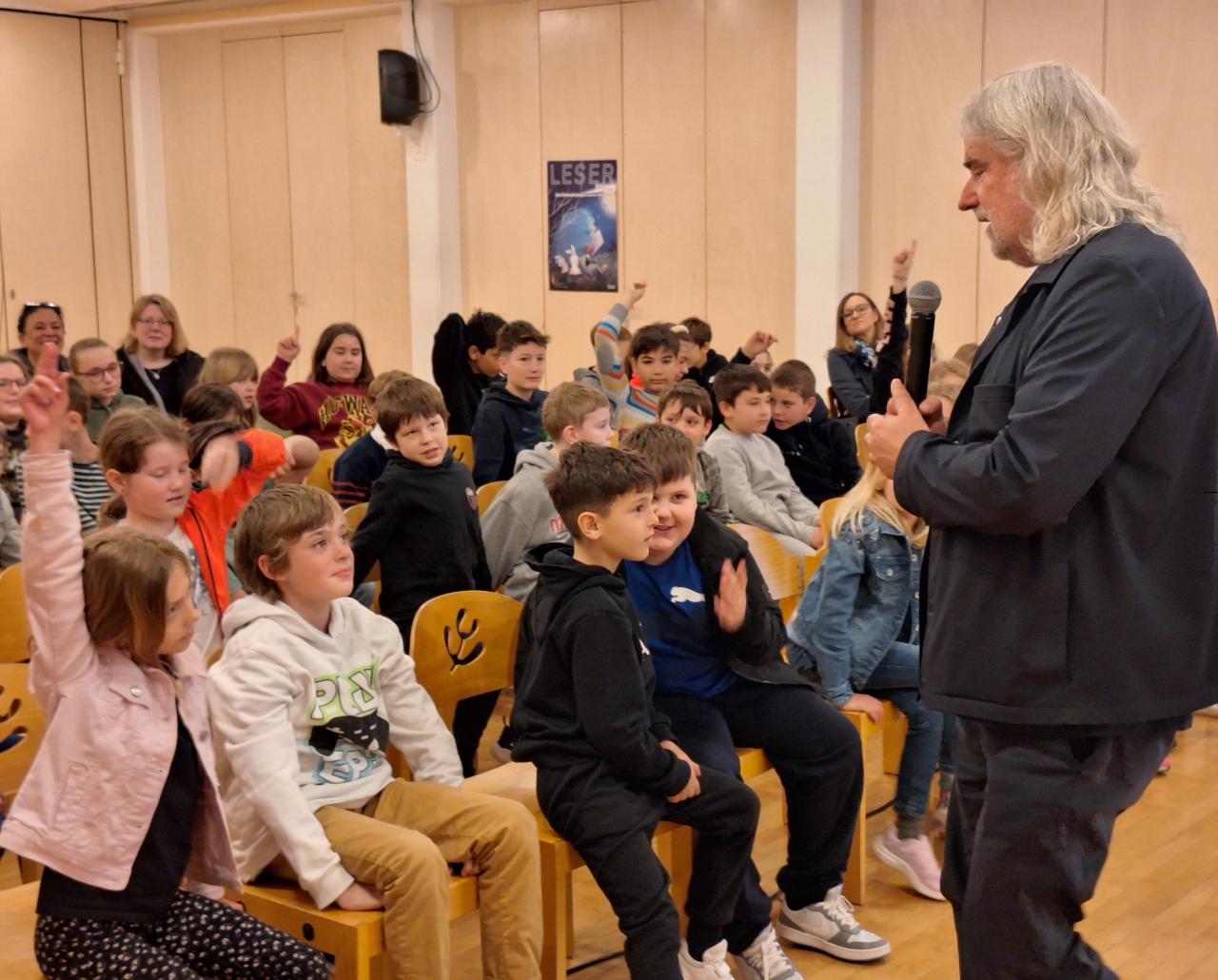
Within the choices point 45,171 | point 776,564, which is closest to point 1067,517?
point 776,564

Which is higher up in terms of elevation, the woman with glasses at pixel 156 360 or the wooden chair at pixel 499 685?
the woman with glasses at pixel 156 360

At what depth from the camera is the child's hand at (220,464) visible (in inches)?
132

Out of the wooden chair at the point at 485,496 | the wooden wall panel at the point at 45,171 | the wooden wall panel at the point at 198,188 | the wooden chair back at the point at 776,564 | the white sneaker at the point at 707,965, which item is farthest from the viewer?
the wooden wall panel at the point at 198,188

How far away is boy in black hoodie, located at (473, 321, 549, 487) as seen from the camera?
5.48 m

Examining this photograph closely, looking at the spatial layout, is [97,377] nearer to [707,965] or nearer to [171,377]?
[171,377]

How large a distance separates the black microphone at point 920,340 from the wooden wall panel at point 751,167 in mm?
6190

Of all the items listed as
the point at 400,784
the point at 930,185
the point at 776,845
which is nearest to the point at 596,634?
the point at 400,784

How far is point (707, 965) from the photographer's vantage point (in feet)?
9.32

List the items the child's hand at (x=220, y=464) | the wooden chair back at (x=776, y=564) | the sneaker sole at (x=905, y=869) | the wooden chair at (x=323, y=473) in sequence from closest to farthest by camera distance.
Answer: the child's hand at (x=220, y=464) < the sneaker sole at (x=905, y=869) < the wooden chair back at (x=776, y=564) < the wooden chair at (x=323, y=473)

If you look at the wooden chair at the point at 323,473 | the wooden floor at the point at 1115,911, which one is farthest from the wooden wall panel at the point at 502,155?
the wooden floor at the point at 1115,911

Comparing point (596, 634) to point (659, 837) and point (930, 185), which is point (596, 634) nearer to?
point (659, 837)

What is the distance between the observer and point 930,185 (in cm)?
799

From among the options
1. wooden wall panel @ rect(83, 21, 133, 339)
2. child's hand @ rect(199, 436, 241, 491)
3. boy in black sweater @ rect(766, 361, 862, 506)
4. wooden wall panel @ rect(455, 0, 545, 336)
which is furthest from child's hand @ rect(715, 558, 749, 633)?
wooden wall panel @ rect(83, 21, 133, 339)

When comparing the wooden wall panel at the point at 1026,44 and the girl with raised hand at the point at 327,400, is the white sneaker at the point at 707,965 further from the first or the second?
the wooden wall panel at the point at 1026,44
